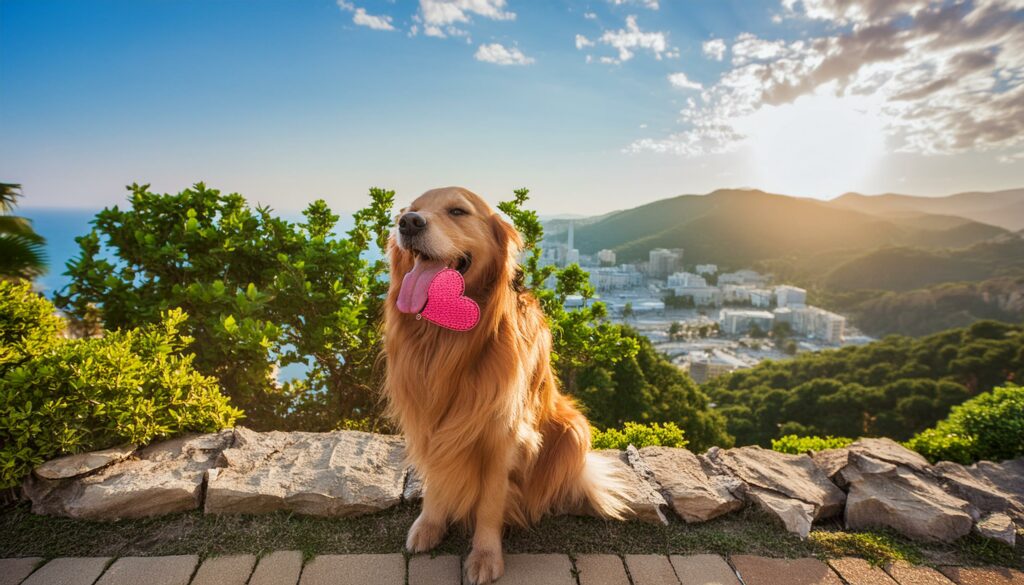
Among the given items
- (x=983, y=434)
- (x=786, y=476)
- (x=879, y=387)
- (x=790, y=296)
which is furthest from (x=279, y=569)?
(x=790, y=296)

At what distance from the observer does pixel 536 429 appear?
235 centimetres

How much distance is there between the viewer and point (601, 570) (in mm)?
2057

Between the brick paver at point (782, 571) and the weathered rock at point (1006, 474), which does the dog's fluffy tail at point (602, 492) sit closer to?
the brick paver at point (782, 571)

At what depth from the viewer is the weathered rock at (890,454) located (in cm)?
293

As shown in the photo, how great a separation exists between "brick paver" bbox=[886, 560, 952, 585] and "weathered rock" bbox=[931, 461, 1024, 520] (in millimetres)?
850

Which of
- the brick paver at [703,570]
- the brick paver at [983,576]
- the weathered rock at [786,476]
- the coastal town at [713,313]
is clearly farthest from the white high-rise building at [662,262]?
the brick paver at [703,570]

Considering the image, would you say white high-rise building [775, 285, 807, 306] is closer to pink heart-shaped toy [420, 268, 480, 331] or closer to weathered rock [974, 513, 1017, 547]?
weathered rock [974, 513, 1017, 547]

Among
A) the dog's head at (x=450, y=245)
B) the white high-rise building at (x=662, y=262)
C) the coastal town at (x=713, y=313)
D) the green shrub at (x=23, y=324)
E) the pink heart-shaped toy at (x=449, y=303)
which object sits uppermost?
the dog's head at (x=450, y=245)

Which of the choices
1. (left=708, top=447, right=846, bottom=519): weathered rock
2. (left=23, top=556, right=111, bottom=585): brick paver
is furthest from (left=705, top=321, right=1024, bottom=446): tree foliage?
(left=23, top=556, right=111, bottom=585): brick paver

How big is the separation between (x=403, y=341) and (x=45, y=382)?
6.15ft

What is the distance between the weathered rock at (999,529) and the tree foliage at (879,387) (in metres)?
22.0

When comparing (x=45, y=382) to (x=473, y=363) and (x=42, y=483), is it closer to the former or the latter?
(x=42, y=483)

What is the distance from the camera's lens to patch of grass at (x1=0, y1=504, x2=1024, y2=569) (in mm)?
2121

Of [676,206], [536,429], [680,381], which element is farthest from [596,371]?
[676,206]
